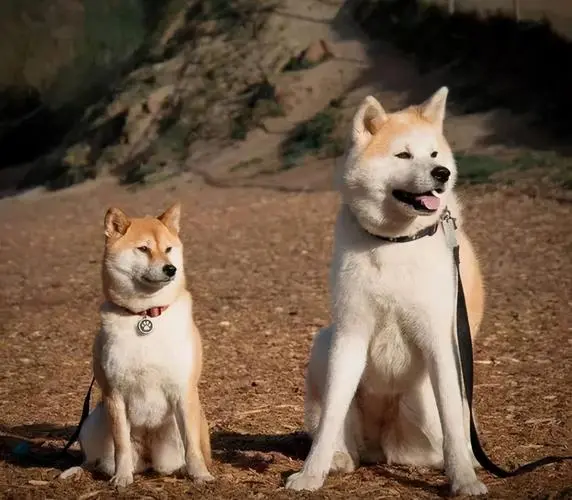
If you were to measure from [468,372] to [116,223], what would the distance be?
165cm

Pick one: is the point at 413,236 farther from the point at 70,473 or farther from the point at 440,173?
the point at 70,473

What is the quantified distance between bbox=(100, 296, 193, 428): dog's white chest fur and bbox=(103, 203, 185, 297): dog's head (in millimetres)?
121

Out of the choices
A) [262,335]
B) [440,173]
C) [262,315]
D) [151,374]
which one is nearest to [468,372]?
[440,173]

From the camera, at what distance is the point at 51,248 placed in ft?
43.8

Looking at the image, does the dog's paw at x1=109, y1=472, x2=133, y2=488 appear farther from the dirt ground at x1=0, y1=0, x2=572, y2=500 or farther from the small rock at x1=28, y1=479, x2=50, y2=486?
the small rock at x1=28, y1=479, x2=50, y2=486

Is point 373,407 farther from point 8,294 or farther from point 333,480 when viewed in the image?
point 8,294

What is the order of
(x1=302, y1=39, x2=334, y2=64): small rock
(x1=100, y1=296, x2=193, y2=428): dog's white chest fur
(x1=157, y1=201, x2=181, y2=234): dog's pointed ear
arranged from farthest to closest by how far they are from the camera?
(x1=302, y1=39, x2=334, y2=64): small rock < (x1=157, y1=201, x2=181, y2=234): dog's pointed ear < (x1=100, y1=296, x2=193, y2=428): dog's white chest fur

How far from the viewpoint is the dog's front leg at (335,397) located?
424 cm

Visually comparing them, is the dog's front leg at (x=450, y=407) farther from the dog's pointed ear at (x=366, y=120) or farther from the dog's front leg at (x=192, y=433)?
the dog's front leg at (x=192, y=433)

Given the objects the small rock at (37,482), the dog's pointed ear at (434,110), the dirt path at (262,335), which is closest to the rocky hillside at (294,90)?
the dirt path at (262,335)

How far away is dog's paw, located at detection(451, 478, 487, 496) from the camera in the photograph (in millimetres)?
4086

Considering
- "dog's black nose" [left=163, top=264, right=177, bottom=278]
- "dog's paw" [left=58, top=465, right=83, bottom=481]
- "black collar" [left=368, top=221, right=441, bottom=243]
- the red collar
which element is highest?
"black collar" [left=368, top=221, right=441, bottom=243]

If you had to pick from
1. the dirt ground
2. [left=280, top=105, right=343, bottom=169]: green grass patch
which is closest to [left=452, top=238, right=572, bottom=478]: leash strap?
the dirt ground

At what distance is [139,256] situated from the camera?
4445 millimetres
